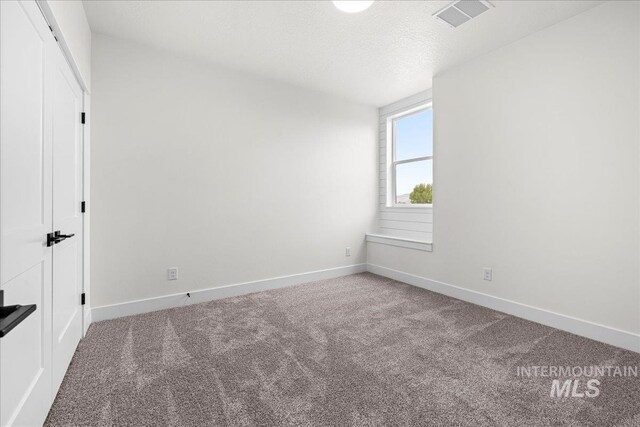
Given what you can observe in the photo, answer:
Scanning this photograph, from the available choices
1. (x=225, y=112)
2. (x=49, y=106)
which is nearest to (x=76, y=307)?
(x=49, y=106)

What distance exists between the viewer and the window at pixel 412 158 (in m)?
4.23

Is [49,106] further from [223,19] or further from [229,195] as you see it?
[229,195]

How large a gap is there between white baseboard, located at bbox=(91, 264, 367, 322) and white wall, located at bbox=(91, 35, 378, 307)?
0.22 ft

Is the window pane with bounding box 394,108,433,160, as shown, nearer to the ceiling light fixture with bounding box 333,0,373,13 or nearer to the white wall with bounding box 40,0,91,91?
the ceiling light fixture with bounding box 333,0,373,13

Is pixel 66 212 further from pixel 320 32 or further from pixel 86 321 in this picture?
pixel 320 32

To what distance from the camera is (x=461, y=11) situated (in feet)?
7.97

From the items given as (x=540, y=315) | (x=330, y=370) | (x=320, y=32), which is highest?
(x=320, y=32)

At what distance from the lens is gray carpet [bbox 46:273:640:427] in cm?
154

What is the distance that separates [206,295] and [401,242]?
257cm

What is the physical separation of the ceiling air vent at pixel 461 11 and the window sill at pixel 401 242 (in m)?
2.38

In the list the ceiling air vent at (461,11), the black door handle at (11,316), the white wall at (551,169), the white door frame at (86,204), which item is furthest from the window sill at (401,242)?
the black door handle at (11,316)

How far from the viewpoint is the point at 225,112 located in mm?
3422

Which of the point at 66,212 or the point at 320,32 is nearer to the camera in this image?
the point at 66,212

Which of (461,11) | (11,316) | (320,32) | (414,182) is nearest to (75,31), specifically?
(320,32)
